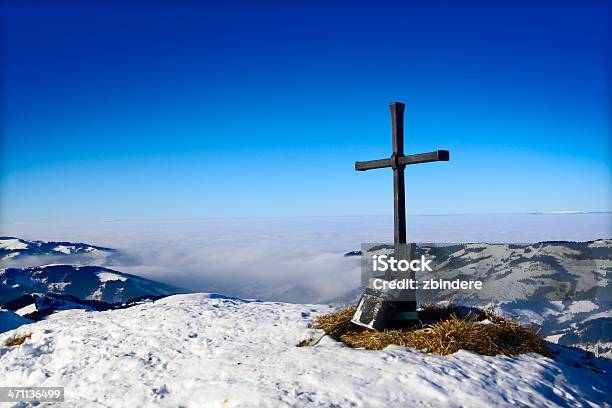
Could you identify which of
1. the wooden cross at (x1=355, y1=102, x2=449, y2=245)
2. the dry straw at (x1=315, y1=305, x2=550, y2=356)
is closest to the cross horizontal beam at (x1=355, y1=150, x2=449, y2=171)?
the wooden cross at (x1=355, y1=102, x2=449, y2=245)

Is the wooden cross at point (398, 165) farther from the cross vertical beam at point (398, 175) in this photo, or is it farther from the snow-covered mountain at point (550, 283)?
the snow-covered mountain at point (550, 283)

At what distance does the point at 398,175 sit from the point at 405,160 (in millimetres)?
374

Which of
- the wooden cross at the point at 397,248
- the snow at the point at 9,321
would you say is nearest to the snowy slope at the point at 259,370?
the wooden cross at the point at 397,248

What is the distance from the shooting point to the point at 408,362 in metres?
6.58

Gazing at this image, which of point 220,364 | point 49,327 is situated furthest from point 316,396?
point 49,327

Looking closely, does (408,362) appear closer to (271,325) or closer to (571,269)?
(271,325)

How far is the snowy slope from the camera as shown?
5.64 m

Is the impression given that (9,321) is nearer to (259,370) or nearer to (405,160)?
(259,370)

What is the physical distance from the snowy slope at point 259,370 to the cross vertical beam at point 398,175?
9.51 ft

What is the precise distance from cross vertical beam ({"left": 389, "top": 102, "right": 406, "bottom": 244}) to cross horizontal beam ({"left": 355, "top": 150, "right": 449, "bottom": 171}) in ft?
0.23

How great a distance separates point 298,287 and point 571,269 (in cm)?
11579

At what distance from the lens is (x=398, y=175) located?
931 cm

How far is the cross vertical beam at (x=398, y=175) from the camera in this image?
30.6ft

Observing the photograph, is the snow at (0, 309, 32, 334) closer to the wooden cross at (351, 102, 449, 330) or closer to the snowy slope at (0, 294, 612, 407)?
the snowy slope at (0, 294, 612, 407)
